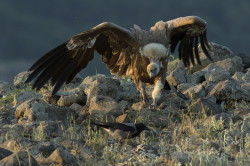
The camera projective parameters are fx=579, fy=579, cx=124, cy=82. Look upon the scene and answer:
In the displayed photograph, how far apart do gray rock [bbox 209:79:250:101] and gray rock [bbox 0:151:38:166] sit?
5.69 metres

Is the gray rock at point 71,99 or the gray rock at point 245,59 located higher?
the gray rock at point 245,59

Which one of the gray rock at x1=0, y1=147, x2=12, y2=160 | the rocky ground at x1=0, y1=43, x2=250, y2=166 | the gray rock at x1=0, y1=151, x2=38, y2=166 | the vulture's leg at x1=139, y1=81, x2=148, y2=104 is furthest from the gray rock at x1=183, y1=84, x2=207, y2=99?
the gray rock at x1=0, y1=151, x2=38, y2=166

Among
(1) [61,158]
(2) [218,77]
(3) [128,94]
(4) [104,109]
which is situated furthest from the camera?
(2) [218,77]

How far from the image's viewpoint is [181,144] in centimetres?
699

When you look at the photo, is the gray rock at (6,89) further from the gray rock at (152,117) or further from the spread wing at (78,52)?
the gray rock at (152,117)

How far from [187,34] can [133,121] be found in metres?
3.21

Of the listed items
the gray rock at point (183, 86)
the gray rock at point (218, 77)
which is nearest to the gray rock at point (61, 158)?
the gray rock at point (183, 86)

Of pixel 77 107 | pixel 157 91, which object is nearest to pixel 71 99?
pixel 77 107

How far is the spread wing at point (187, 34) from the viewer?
11.0m

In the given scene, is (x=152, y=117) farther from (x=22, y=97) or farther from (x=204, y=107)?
(x=22, y=97)

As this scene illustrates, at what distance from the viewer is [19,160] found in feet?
17.9

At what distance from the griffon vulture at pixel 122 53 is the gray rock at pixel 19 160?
4.57m

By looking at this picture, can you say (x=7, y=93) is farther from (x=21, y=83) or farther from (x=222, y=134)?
(x=222, y=134)

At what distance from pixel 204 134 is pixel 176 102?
2.53 metres
